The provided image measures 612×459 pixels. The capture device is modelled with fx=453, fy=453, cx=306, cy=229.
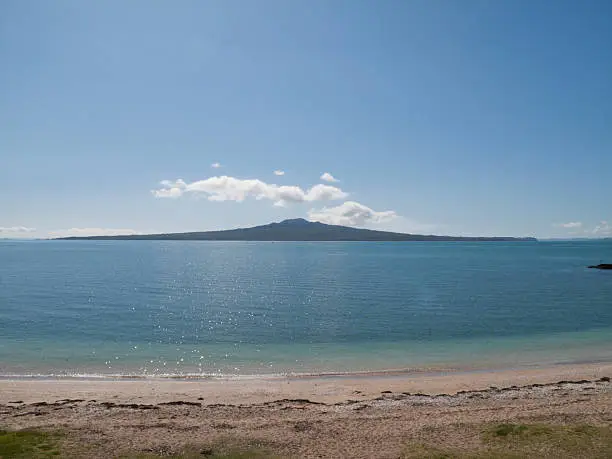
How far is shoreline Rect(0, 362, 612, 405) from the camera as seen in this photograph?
68.2 ft

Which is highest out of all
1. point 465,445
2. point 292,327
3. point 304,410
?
point 465,445

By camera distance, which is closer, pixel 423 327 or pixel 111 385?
pixel 111 385

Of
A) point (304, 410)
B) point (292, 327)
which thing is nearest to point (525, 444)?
point (304, 410)

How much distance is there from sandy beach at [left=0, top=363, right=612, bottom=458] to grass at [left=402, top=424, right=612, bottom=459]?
0.58 feet

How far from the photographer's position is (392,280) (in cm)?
7862

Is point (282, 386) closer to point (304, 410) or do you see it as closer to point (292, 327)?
point (304, 410)

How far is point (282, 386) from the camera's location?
2302 centimetres

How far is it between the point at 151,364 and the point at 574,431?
22.1m

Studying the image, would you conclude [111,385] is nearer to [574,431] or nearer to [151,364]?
[151,364]

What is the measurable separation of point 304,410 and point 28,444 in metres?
9.71

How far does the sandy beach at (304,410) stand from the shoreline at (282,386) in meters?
0.05

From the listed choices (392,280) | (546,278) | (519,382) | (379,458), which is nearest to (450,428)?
(379,458)

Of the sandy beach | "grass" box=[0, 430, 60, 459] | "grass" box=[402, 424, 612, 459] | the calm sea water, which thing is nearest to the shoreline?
the sandy beach

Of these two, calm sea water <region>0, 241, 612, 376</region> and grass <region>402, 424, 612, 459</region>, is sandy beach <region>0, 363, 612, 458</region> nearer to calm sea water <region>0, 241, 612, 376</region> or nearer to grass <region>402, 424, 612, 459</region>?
grass <region>402, 424, 612, 459</region>
